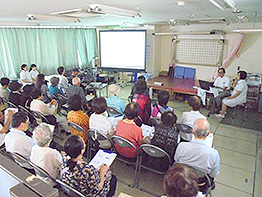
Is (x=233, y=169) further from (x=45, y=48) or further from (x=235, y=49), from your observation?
(x=45, y=48)

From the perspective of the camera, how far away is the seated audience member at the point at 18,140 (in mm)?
2127

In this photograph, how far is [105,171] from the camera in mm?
1846

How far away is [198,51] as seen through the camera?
21.1 feet

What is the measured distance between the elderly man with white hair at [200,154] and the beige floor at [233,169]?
0.77 m

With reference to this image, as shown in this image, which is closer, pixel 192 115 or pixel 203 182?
pixel 203 182

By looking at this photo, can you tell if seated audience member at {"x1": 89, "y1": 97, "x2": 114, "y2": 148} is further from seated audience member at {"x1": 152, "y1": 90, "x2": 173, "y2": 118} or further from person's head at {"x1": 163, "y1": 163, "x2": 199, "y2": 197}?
person's head at {"x1": 163, "y1": 163, "x2": 199, "y2": 197}

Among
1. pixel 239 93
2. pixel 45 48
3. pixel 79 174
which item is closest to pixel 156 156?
pixel 79 174

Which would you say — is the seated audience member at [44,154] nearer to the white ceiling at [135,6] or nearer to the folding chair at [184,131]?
the white ceiling at [135,6]

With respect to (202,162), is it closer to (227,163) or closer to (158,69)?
(227,163)

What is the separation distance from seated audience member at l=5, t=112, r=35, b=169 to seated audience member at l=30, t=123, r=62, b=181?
314mm

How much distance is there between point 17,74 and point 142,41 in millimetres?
4058

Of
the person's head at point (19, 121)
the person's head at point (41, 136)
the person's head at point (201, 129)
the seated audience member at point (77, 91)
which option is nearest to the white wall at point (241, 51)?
the seated audience member at point (77, 91)

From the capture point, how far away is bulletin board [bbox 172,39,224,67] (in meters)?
6.11

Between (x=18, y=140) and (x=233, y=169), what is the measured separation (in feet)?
9.76
